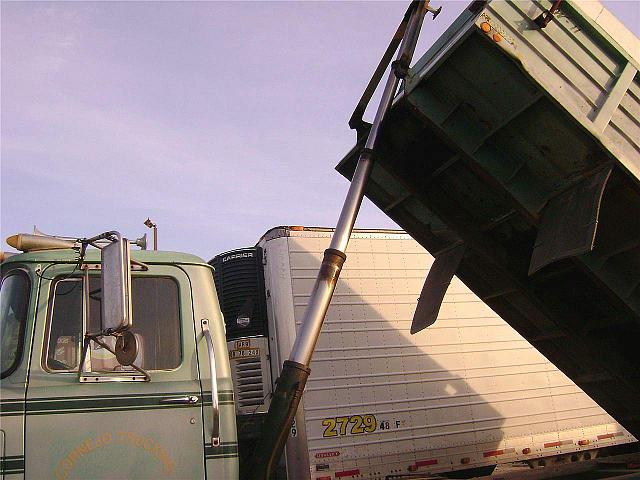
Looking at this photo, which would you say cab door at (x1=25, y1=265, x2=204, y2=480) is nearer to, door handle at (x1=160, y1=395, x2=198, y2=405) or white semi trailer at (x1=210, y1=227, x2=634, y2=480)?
door handle at (x1=160, y1=395, x2=198, y2=405)

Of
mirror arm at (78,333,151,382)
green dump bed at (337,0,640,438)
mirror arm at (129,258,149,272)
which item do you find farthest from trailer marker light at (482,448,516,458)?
mirror arm at (129,258,149,272)

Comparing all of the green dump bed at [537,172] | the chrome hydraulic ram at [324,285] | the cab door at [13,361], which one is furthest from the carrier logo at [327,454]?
the cab door at [13,361]

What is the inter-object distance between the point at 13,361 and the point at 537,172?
145 inches

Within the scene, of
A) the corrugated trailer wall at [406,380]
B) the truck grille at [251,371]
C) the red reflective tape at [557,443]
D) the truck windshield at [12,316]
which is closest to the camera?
the truck windshield at [12,316]

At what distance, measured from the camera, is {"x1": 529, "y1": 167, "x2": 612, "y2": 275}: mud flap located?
3.68 meters

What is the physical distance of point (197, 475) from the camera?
10.9 feet

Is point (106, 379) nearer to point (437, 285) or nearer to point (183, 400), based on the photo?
point (183, 400)

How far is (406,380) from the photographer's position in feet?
22.0

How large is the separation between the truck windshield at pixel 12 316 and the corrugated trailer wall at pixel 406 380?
10.3 feet

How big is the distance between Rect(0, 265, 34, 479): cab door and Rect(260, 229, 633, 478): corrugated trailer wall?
10.3ft

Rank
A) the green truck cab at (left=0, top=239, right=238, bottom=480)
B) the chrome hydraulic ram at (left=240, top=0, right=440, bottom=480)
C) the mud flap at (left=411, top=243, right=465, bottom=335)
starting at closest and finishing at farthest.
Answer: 1. the green truck cab at (left=0, top=239, right=238, bottom=480)
2. the chrome hydraulic ram at (left=240, top=0, right=440, bottom=480)
3. the mud flap at (left=411, top=243, right=465, bottom=335)

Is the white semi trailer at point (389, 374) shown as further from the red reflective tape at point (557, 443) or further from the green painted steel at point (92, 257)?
the green painted steel at point (92, 257)

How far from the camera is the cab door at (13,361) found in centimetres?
307

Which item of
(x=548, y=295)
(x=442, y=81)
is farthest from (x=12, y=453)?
(x=548, y=295)
